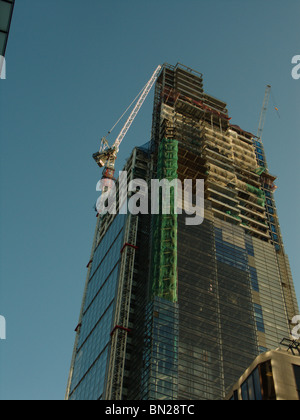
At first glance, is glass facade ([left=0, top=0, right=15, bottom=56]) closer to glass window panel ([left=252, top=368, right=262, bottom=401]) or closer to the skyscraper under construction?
glass window panel ([left=252, top=368, right=262, bottom=401])

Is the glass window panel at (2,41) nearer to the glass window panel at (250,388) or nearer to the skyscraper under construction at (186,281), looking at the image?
the glass window panel at (250,388)

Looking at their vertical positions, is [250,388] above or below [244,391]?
below

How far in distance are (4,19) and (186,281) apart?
306ft

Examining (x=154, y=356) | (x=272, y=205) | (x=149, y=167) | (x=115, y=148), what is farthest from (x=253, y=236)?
(x=115, y=148)

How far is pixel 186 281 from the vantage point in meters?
111

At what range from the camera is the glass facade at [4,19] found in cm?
2095

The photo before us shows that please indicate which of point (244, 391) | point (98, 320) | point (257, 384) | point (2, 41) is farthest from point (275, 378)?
point (98, 320)

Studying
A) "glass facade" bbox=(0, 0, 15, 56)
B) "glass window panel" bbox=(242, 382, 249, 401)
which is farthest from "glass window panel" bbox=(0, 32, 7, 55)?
"glass window panel" bbox=(242, 382, 249, 401)

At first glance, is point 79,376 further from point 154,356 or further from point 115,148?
point 115,148

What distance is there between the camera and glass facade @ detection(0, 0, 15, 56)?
825 inches

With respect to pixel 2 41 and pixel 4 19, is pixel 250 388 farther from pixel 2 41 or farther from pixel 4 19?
pixel 4 19

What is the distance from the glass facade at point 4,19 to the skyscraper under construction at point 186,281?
7554cm

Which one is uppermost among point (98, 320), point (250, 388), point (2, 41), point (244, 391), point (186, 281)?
point (98, 320)

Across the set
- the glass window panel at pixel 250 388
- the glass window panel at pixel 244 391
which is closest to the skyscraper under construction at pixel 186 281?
the glass window panel at pixel 244 391
